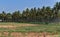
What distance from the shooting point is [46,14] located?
84.7 metres

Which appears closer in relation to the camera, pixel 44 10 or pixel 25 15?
pixel 44 10

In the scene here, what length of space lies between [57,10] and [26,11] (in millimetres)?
22159

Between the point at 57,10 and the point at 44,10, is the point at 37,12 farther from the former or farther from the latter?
the point at 57,10

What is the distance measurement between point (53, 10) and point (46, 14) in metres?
3.71

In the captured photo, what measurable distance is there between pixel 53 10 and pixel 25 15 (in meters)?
17.0

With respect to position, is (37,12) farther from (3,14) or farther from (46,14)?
(3,14)

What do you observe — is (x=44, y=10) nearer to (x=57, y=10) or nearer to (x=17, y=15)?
(x=57, y=10)

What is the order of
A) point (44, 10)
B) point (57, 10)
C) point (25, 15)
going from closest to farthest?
point (57, 10)
point (44, 10)
point (25, 15)

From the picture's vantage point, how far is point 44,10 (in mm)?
87000

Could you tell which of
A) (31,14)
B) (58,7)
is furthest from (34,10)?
(58,7)

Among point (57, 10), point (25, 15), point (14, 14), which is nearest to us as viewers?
point (57, 10)

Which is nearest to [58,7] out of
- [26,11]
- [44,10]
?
[44,10]

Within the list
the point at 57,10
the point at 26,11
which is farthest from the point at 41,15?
the point at 26,11

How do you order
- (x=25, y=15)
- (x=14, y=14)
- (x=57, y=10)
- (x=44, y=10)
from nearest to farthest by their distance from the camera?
(x=57, y=10) → (x=44, y=10) → (x=25, y=15) → (x=14, y=14)
